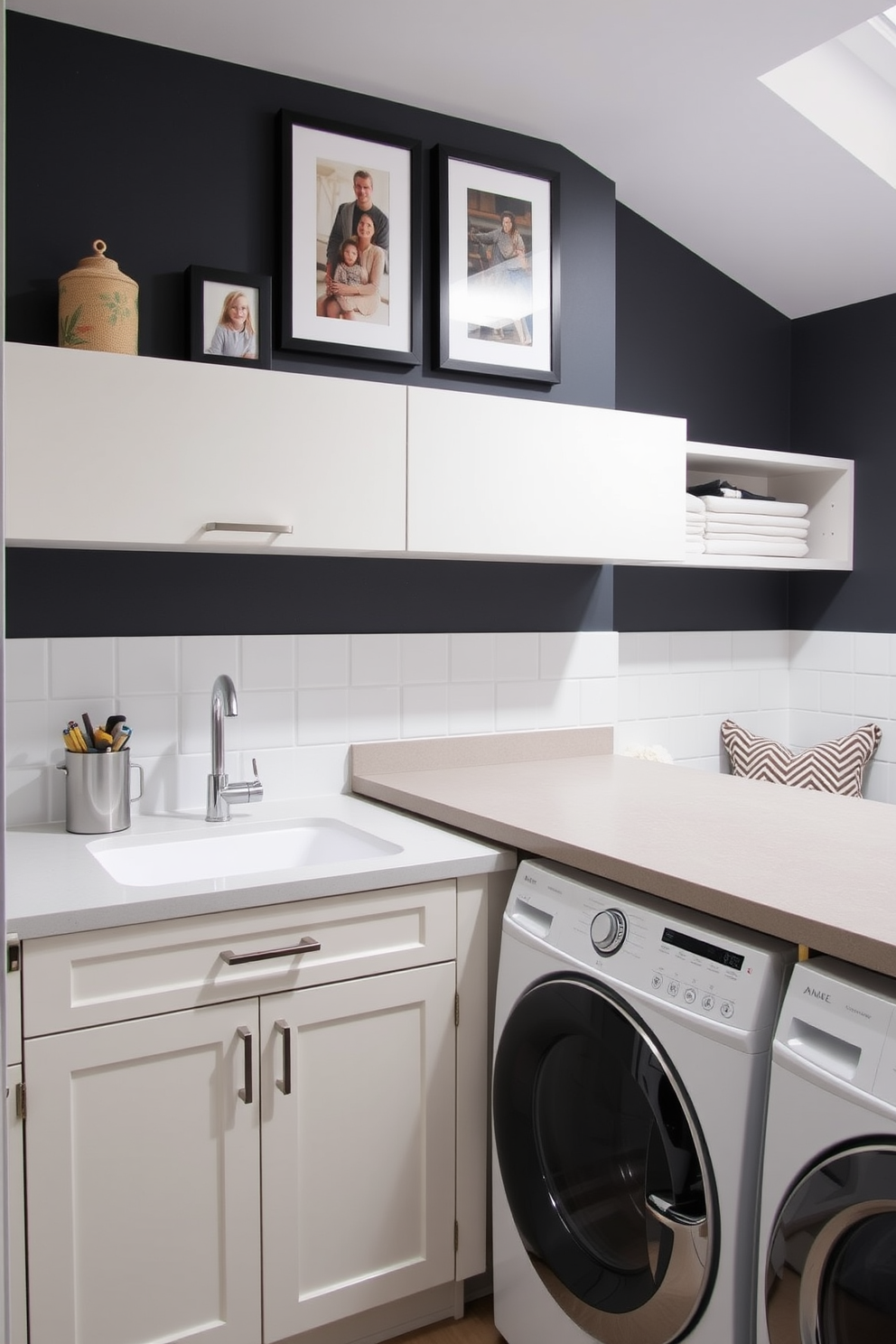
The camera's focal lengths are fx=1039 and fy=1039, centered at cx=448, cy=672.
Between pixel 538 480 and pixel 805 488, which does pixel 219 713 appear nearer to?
pixel 538 480

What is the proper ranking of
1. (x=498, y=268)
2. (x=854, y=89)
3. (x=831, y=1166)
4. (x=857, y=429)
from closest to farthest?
1. (x=831, y=1166)
2. (x=498, y=268)
3. (x=854, y=89)
4. (x=857, y=429)

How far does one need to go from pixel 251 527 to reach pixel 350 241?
791 mm

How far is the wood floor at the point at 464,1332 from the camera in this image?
1.89 m

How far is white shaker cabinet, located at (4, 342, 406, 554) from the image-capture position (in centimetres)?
186

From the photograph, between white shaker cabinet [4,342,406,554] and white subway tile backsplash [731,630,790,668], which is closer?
white shaker cabinet [4,342,406,554]

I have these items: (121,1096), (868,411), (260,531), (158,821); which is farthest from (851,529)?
(121,1096)

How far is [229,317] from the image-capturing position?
7.15 feet

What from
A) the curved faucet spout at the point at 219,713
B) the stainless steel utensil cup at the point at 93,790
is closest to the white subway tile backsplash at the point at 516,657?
the curved faucet spout at the point at 219,713

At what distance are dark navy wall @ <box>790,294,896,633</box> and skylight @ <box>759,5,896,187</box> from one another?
0.61m

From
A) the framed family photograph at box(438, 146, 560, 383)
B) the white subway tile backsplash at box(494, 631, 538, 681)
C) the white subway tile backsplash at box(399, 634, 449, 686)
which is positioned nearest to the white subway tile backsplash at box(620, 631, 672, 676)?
the white subway tile backsplash at box(494, 631, 538, 681)

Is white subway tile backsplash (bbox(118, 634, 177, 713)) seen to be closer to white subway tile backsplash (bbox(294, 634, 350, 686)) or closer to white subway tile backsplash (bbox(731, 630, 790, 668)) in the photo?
white subway tile backsplash (bbox(294, 634, 350, 686))

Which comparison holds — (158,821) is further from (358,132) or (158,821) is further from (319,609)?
(358,132)

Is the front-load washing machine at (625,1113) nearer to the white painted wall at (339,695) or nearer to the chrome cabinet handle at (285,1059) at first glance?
the chrome cabinet handle at (285,1059)

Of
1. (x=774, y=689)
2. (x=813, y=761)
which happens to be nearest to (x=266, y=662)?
(x=813, y=761)
